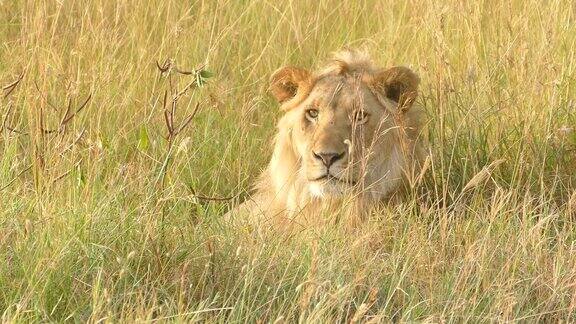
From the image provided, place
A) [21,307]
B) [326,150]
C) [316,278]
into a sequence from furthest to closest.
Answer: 1. [326,150]
2. [316,278]
3. [21,307]

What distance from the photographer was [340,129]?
195 inches

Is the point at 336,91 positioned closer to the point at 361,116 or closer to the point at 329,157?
the point at 361,116

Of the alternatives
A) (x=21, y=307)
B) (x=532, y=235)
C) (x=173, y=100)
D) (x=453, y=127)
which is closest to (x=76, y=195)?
(x=173, y=100)

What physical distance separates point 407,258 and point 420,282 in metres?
0.09

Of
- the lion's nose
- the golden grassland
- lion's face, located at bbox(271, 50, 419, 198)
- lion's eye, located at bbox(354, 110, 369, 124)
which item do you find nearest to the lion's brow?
lion's face, located at bbox(271, 50, 419, 198)

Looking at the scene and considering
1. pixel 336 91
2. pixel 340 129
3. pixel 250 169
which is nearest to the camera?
pixel 340 129

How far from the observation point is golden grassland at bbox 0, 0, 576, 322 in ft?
12.6

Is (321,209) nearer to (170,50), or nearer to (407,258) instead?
(407,258)

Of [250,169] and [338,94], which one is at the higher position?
[338,94]

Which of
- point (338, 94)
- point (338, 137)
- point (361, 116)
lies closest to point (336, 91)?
point (338, 94)

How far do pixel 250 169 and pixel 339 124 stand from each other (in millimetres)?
904

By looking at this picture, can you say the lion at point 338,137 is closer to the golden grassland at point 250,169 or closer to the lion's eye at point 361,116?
the lion's eye at point 361,116

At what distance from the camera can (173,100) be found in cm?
395

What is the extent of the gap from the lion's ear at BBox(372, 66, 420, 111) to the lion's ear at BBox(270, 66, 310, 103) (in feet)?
0.93
